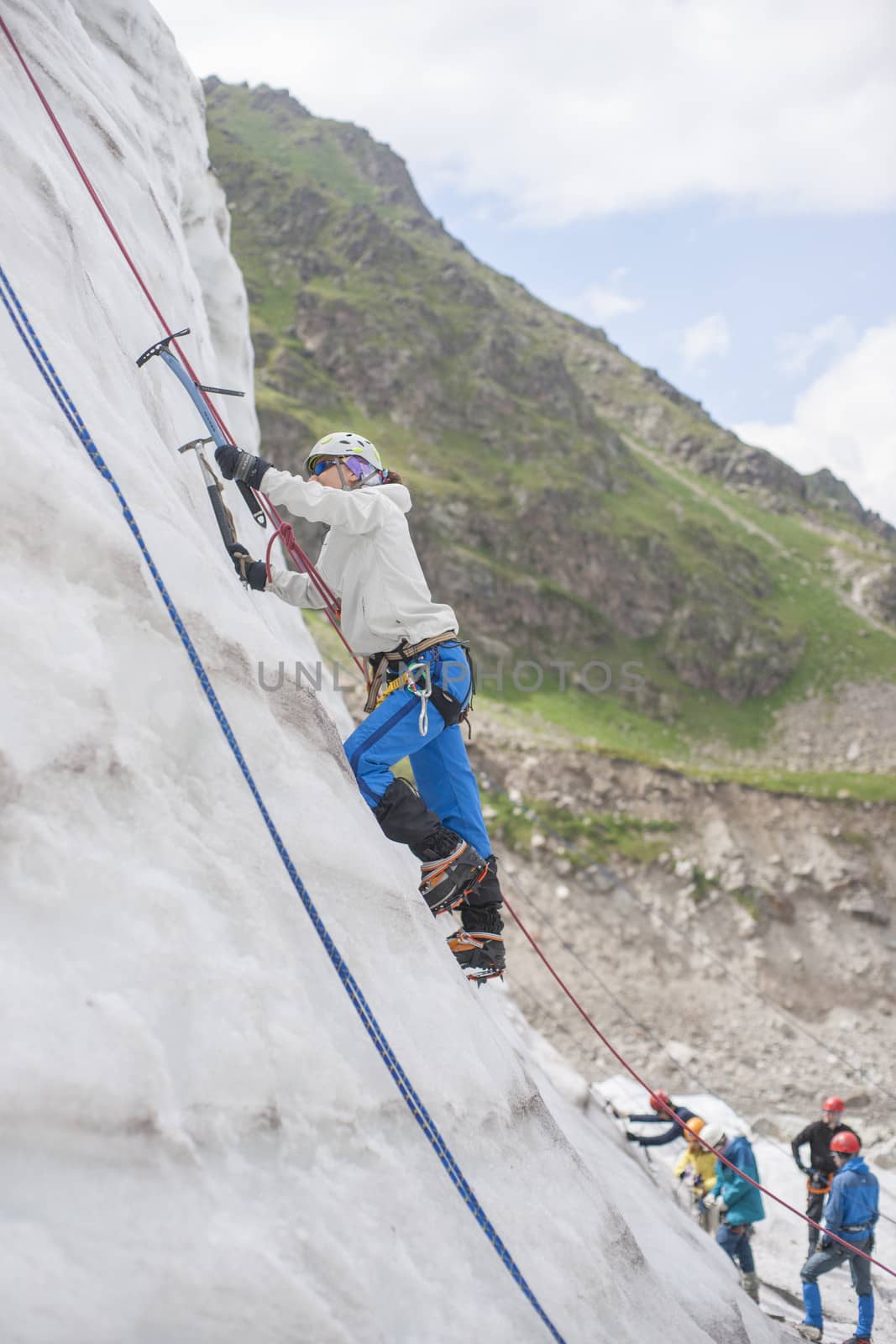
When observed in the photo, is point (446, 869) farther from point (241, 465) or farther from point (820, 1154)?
point (820, 1154)

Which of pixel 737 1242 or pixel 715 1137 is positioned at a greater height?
pixel 715 1137

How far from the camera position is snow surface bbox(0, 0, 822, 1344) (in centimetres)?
270

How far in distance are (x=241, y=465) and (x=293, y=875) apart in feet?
8.17

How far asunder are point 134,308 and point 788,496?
250 ft

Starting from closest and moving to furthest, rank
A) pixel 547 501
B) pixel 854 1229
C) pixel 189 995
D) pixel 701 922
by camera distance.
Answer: pixel 189 995 < pixel 854 1229 < pixel 701 922 < pixel 547 501

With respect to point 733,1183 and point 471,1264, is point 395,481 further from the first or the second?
point 733,1183

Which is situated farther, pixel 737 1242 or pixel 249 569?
pixel 737 1242

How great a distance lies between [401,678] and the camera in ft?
16.9

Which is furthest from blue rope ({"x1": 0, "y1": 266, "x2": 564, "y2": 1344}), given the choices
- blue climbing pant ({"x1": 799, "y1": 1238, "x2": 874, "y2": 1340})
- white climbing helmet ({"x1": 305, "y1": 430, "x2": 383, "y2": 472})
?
blue climbing pant ({"x1": 799, "y1": 1238, "x2": 874, "y2": 1340})

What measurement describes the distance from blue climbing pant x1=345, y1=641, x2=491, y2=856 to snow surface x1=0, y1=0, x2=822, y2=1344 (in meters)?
0.18

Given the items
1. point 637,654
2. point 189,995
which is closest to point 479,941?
point 189,995

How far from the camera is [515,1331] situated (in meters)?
3.80

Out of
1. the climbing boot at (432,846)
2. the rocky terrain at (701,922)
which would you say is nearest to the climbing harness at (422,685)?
the climbing boot at (432,846)

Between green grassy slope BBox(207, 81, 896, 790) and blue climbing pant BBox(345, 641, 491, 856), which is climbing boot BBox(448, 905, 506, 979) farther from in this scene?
green grassy slope BBox(207, 81, 896, 790)
